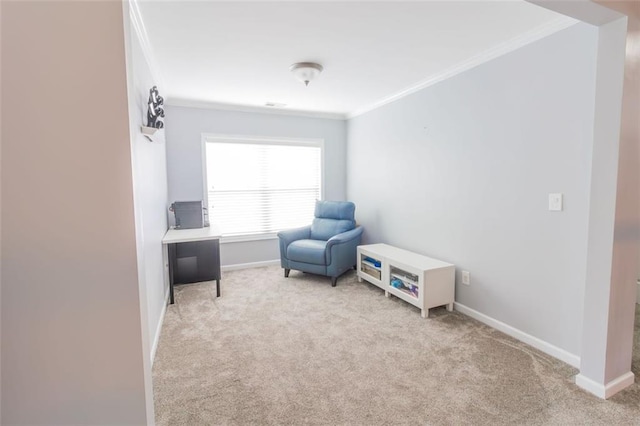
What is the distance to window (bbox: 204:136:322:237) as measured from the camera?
438cm

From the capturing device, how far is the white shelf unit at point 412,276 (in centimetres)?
287

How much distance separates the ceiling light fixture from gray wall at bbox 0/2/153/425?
206 centimetres

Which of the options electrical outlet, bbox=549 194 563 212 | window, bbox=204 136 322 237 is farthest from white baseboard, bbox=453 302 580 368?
window, bbox=204 136 322 237

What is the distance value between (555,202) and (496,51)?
127 cm

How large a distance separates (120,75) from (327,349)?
84.4 inches

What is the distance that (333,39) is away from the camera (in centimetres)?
229

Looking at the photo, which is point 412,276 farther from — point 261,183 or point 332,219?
point 261,183

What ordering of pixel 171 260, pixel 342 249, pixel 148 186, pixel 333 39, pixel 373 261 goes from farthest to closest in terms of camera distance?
pixel 342 249
pixel 373 261
pixel 171 260
pixel 148 186
pixel 333 39

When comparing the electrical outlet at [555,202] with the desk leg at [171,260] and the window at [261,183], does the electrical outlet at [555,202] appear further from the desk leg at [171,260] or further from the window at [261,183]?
the desk leg at [171,260]

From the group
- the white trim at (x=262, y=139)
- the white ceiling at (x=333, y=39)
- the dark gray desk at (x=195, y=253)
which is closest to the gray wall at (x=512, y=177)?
the white ceiling at (x=333, y=39)

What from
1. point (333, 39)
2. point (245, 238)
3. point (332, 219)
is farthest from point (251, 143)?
point (333, 39)

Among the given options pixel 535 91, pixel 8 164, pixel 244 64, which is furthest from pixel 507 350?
pixel 244 64

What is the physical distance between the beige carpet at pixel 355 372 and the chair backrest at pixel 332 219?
1286mm

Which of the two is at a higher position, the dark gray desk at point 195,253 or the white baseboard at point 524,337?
the dark gray desk at point 195,253
